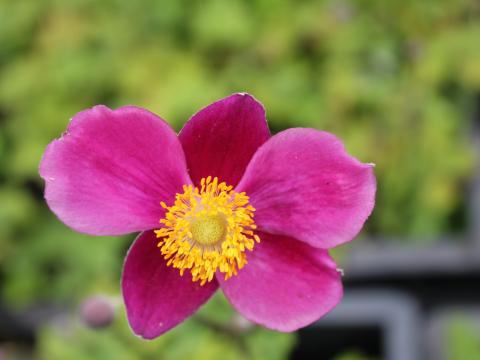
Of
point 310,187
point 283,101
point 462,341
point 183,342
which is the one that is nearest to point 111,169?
point 310,187

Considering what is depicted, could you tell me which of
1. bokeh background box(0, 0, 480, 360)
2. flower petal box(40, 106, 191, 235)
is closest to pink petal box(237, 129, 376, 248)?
flower petal box(40, 106, 191, 235)

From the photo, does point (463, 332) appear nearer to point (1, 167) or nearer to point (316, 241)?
point (316, 241)

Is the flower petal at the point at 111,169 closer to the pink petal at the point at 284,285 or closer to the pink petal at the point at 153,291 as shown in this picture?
the pink petal at the point at 153,291

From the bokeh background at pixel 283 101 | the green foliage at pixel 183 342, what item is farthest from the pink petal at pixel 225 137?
the bokeh background at pixel 283 101

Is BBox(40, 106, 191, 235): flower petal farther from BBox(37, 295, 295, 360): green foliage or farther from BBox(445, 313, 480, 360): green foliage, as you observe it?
BBox(445, 313, 480, 360): green foliage

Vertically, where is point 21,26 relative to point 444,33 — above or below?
below

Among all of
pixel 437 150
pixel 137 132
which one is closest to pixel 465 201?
pixel 437 150

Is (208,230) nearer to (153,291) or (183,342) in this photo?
(153,291)
